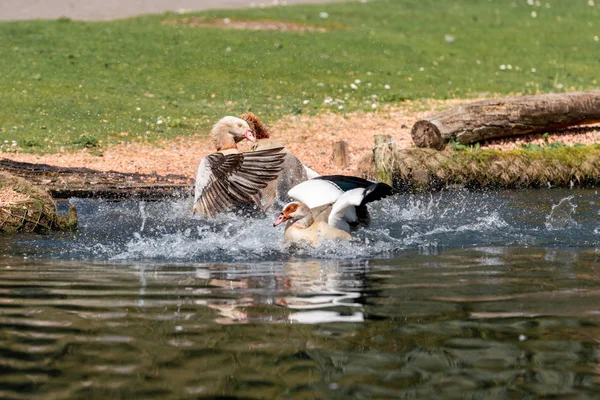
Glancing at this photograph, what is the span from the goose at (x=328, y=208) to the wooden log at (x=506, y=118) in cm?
539

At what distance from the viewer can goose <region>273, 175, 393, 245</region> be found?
862cm

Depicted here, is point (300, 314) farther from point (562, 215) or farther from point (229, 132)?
point (562, 215)

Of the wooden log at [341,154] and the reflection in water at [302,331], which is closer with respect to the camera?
the reflection in water at [302,331]

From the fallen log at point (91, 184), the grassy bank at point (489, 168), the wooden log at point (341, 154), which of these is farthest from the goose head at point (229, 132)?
the wooden log at point (341, 154)

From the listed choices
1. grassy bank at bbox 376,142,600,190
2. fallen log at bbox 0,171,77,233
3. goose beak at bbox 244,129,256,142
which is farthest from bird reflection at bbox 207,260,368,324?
grassy bank at bbox 376,142,600,190

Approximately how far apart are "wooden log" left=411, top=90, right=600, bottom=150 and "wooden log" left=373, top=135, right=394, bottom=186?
5.11 ft

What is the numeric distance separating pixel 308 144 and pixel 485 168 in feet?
11.0

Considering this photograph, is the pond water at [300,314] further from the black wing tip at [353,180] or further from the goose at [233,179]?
the black wing tip at [353,180]

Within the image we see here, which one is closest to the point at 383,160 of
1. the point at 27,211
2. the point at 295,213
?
the point at 295,213

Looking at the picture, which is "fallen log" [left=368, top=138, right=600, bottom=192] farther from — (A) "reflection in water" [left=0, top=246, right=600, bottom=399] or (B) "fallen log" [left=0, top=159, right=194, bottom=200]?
(A) "reflection in water" [left=0, top=246, right=600, bottom=399]

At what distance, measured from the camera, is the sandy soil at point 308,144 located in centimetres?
1420

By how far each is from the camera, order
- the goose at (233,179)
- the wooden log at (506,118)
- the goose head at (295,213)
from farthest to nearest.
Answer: the wooden log at (506,118) < the goose at (233,179) < the goose head at (295,213)

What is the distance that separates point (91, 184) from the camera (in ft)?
39.1

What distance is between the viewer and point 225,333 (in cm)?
557
